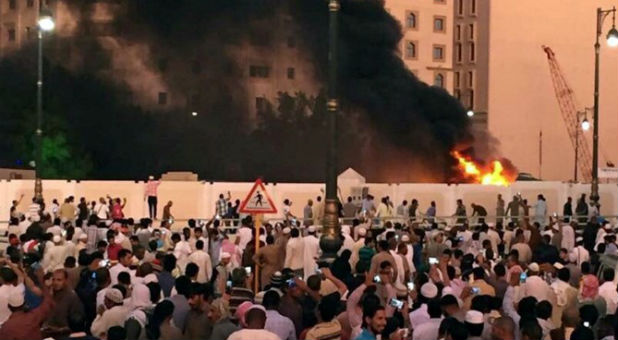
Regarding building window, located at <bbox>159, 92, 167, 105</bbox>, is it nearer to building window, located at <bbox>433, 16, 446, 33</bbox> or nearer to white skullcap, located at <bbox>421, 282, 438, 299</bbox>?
building window, located at <bbox>433, 16, 446, 33</bbox>

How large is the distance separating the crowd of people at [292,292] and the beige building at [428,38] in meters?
57.4

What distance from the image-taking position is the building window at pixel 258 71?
6531cm

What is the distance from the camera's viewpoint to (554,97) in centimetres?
7469

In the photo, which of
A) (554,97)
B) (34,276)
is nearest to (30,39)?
(554,97)

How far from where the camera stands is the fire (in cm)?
6078

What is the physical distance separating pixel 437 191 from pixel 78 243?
982 inches

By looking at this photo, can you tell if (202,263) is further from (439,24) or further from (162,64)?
(439,24)

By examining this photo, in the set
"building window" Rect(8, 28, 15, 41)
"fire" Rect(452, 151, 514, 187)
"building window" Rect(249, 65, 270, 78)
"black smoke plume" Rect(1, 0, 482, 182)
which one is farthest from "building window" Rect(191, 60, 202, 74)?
"fire" Rect(452, 151, 514, 187)

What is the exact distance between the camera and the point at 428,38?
247 ft

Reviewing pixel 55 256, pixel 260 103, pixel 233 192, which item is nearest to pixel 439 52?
pixel 260 103

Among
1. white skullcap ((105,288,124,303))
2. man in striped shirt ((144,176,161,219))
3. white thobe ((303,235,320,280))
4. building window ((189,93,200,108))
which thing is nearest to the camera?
white skullcap ((105,288,124,303))

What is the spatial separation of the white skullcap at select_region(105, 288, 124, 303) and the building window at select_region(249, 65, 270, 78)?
56.1m

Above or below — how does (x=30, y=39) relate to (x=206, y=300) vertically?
above

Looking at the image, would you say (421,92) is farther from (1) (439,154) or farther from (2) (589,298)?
(2) (589,298)
